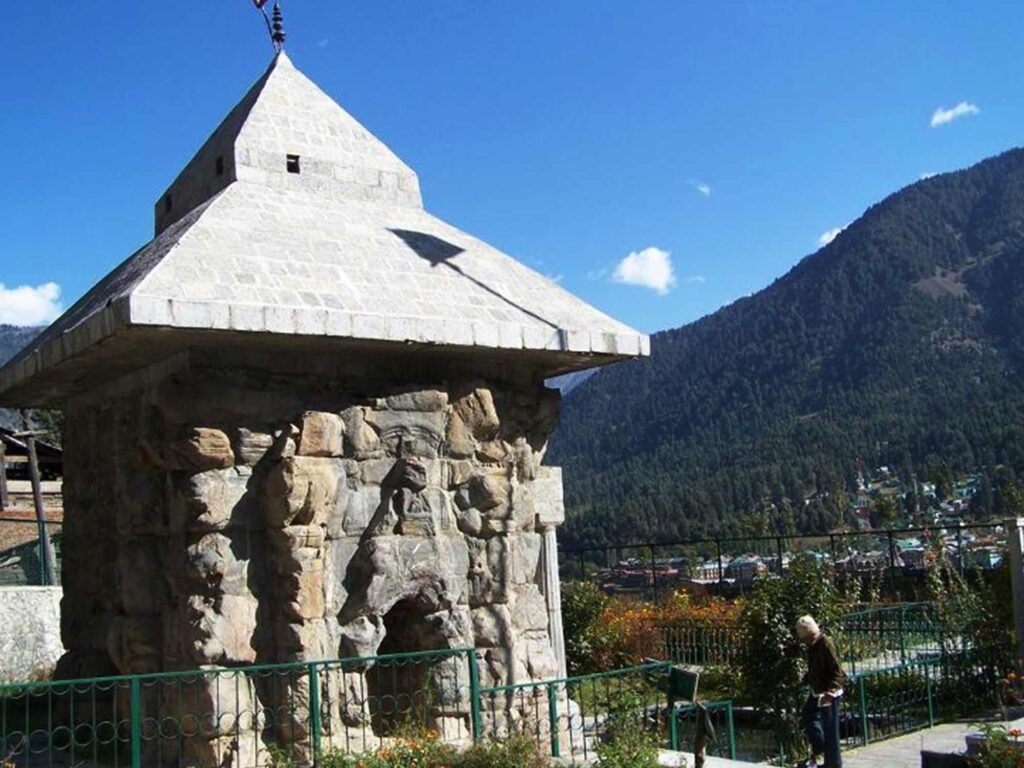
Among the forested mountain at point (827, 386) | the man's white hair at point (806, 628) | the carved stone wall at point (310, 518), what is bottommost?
the man's white hair at point (806, 628)

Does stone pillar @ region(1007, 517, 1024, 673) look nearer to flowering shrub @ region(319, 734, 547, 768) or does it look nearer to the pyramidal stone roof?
the pyramidal stone roof

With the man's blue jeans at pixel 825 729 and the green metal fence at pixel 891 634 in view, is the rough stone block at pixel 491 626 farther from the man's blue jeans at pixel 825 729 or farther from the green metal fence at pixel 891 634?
the green metal fence at pixel 891 634

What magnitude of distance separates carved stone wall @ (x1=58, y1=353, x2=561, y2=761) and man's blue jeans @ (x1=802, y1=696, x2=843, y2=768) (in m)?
2.27

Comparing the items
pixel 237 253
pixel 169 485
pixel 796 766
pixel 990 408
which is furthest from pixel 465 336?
pixel 990 408

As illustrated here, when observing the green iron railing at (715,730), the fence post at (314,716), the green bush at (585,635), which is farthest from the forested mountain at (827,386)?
the fence post at (314,716)

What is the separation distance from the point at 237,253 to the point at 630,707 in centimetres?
484

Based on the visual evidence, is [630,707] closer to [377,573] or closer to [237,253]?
[377,573]

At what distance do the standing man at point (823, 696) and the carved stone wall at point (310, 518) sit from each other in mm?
2263

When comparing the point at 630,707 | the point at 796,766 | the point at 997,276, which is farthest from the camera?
the point at 997,276

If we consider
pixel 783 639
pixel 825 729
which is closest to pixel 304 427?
pixel 825 729

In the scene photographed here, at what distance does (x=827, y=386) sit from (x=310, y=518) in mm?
108691

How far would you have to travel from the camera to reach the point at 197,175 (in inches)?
444

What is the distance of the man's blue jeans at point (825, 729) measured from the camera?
9.83 m

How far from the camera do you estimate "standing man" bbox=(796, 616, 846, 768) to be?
9.86 m
